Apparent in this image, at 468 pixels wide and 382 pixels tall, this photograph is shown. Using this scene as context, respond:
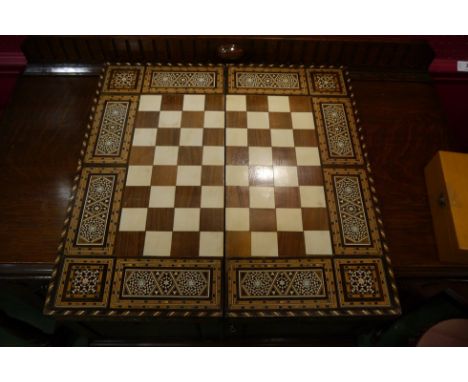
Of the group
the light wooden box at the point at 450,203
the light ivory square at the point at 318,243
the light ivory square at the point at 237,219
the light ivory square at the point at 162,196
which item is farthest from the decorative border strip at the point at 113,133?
the light wooden box at the point at 450,203

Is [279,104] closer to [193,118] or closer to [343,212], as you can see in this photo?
[193,118]

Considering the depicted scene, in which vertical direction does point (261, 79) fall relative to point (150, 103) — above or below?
above

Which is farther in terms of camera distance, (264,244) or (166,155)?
(166,155)

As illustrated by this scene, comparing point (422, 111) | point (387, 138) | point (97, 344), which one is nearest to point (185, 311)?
point (97, 344)

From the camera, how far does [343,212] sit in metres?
1.84

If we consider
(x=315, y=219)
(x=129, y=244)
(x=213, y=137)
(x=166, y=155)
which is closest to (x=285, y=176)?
(x=315, y=219)

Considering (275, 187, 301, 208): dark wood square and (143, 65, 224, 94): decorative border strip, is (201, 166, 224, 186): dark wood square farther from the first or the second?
(143, 65, 224, 94): decorative border strip

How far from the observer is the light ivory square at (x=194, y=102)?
221 centimetres

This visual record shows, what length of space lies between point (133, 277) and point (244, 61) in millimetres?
1695

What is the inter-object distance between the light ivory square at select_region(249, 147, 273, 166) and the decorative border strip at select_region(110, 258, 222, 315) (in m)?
0.66

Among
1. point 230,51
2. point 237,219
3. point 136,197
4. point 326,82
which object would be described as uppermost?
point 230,51

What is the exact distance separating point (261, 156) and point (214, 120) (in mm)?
409

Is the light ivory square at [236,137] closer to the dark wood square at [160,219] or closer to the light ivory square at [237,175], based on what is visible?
the light ivory square at [237,175]

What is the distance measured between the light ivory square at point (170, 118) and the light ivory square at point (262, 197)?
686 millimetres
